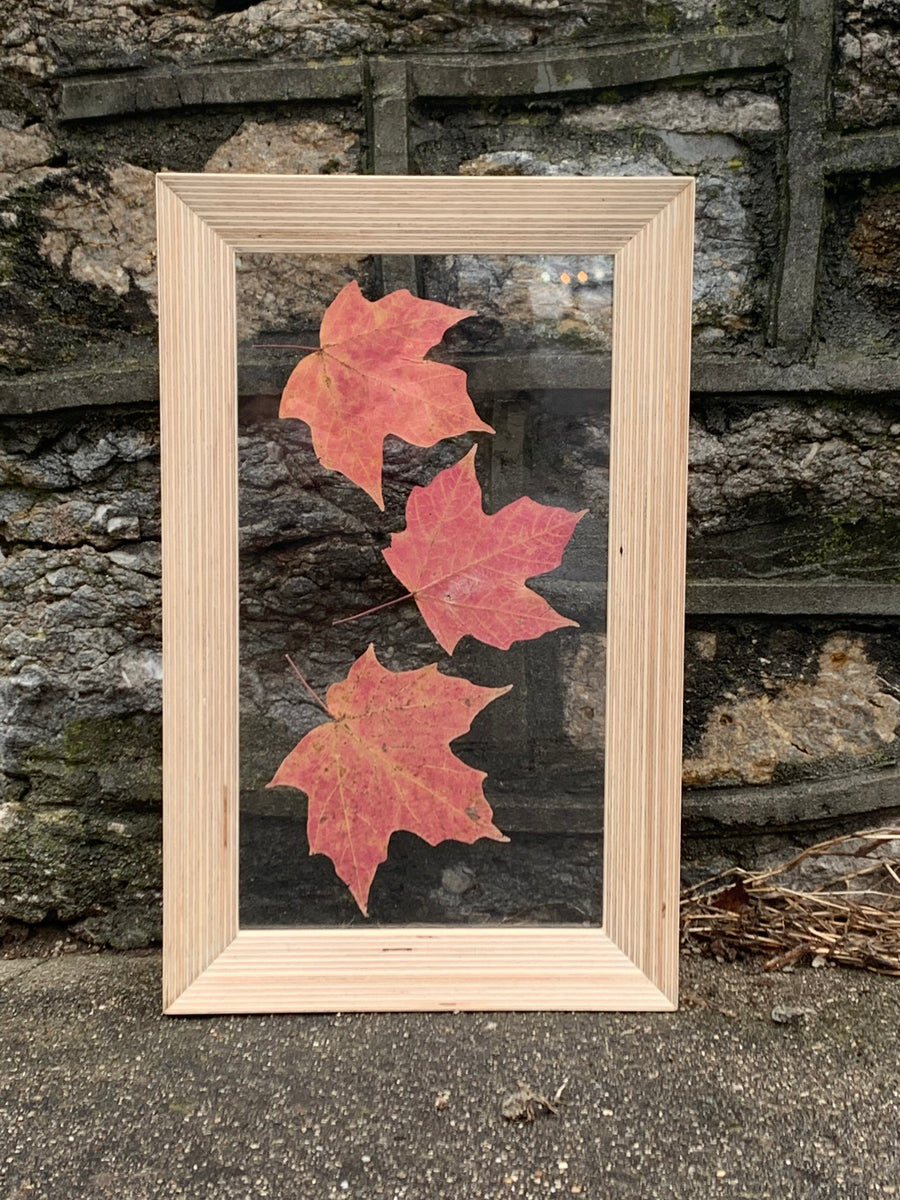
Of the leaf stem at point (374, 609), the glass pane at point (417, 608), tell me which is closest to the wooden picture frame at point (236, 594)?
the glass pane at point (417, 608)

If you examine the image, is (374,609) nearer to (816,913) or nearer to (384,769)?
(384,769)

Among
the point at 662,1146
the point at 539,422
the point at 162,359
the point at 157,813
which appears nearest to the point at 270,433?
the point at 162,359

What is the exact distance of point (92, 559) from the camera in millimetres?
1265

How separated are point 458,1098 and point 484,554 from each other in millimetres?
672

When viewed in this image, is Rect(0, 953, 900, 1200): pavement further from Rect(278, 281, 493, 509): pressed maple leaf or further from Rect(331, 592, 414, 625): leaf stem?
Rect(278, 281, 493, 509): pressed maple leaf

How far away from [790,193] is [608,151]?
27 cm

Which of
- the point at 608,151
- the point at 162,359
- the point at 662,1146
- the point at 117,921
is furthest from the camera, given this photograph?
the point at 117,921

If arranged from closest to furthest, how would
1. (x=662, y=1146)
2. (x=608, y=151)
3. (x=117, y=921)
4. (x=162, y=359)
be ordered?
(x=662, y=1146)
(x=162, y=359)
(x=608, y=151)
(x=117, y=921)

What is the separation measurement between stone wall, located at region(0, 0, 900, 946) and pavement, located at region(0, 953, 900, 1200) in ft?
0.53

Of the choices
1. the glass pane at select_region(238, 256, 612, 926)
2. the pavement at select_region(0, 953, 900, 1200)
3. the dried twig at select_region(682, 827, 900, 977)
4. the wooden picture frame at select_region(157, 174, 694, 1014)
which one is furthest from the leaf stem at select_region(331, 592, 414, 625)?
the dried twig at select_region(682, 827, 900, 977)

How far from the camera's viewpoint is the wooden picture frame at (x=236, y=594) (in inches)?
43.1

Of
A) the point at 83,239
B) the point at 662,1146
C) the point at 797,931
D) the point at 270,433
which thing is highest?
the point at 83,239

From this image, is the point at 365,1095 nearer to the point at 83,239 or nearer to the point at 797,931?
the point at 797,931

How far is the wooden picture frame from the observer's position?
1095 millimetres
